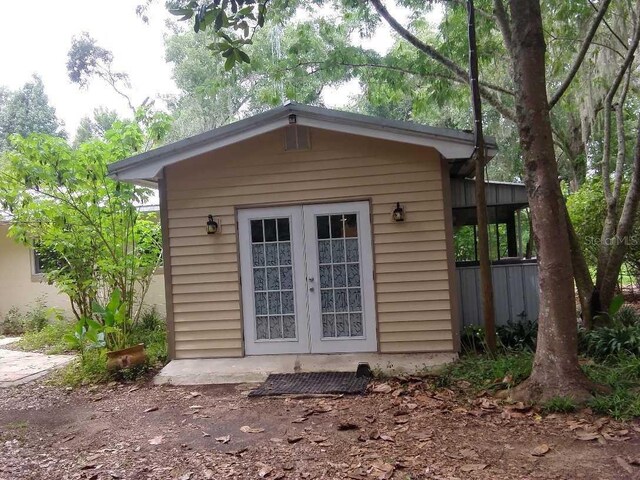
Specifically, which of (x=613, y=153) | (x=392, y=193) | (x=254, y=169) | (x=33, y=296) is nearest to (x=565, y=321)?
(x=392, y=193)

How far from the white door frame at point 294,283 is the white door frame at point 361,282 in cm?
9

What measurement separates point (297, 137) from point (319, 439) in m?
3.63

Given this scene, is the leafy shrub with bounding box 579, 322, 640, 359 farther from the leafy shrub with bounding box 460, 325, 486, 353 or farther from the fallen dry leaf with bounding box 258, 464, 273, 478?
the fallen dry leaf with bounding box 258, 464, 273, 478

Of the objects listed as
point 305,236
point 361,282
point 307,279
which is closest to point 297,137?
point 305,236

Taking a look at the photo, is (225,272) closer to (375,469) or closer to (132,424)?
(132,424)

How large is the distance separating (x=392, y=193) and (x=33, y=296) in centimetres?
883

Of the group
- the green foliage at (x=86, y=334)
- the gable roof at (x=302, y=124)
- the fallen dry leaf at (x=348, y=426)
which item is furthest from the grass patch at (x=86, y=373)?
the fallen dry leaf at (x=348, y=426)

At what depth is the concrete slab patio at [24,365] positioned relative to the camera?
22.6 ft

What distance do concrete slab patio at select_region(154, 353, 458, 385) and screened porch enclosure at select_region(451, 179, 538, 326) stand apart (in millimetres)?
1140

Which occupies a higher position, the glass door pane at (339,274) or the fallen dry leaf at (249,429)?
the glass door pane at (339,274)

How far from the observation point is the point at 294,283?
6.54m

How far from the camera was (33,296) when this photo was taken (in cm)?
1134

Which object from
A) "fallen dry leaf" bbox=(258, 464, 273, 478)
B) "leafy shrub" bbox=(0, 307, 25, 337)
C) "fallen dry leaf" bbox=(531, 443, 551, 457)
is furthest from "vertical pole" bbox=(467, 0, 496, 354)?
"leafy shrub" bbox=(0, 307, 25, 337)

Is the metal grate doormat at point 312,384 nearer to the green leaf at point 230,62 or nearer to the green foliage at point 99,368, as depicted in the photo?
the green foliage at point 99,368
